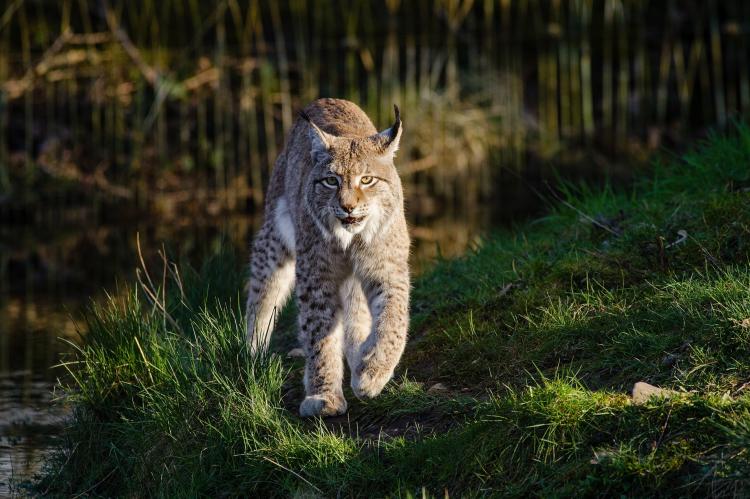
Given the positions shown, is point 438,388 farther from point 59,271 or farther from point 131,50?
point 131,50

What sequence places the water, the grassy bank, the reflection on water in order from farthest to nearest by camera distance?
the water, the reflection on water, the grassy bank

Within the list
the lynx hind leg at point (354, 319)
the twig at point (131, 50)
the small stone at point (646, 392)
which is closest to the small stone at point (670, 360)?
the small stone at point (646, 392)

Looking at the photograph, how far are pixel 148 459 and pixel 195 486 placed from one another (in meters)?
0.48

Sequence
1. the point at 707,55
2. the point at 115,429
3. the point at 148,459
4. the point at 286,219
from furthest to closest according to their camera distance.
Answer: the point at 707,55 → the point at 286,219 → the point at 115,429 → the point at 148,459

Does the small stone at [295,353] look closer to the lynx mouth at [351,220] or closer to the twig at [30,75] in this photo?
the lynx mouth at [351,220]

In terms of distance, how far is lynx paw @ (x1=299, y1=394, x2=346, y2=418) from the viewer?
213 inches

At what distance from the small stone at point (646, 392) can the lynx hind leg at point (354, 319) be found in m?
1.85

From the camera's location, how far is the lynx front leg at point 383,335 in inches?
215

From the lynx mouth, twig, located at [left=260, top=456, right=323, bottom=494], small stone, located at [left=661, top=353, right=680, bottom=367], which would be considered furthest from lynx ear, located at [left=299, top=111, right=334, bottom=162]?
small stone, located at [left=661, top=353, right=680, bottom=367]

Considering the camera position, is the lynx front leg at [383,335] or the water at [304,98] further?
the water at [304,98]

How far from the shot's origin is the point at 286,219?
6.66m

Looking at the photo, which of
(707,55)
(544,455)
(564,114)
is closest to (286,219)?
(544,455)

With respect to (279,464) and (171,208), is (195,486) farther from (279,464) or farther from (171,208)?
Result: (171,208)

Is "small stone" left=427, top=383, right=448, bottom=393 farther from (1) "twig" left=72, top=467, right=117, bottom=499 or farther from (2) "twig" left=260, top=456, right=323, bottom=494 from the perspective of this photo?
(1) "twig" left=72, top=467, right=117, bottom=499
